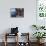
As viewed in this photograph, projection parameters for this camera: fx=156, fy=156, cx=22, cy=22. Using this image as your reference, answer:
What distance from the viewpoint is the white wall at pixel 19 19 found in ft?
21.8

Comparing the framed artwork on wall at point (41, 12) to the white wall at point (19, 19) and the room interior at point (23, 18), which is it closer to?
the room interior at point (23, 18)

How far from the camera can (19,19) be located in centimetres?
671

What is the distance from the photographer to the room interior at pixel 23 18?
6.65 meters

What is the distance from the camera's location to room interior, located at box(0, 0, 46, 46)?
6653 millimetres

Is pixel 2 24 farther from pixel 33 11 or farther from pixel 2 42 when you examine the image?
pixel 33 11

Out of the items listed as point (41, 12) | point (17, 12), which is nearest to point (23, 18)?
point (17, 12)

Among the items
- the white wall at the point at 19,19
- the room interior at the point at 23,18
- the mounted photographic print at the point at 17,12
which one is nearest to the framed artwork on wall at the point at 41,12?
the room interior at the point at 23,18

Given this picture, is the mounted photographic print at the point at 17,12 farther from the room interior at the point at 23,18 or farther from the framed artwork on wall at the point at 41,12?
the framed artwork on wall at the point at 41,12

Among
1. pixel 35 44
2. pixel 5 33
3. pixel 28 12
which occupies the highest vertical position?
pixel 28 12

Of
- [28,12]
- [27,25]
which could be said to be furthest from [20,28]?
[28,12]

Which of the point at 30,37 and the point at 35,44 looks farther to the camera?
Result: the point at 30,37

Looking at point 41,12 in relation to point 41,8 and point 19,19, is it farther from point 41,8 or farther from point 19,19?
point 19,19

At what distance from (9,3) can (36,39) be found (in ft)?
6.38

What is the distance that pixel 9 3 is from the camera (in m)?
6.65
